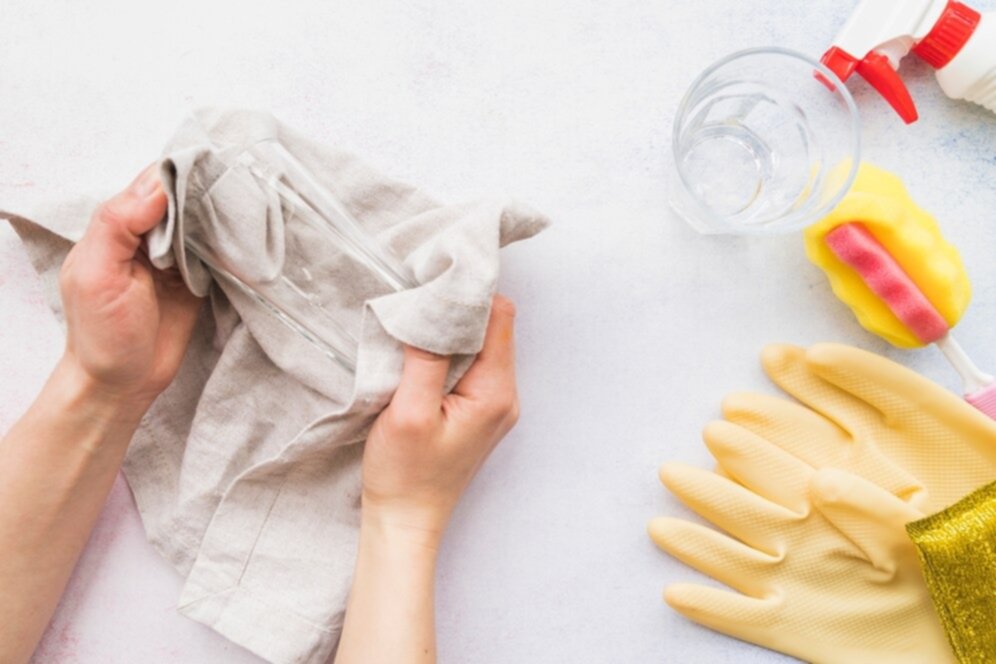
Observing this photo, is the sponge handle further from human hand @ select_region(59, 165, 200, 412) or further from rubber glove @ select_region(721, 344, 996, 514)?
human hand @ select_region(59, 165, 200, 412)

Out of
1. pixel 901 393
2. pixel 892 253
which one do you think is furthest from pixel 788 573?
pixel 892 253

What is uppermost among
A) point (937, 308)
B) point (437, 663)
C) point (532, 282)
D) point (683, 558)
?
point (937, 308)

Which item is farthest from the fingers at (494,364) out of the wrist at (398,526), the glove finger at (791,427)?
the glove finger at (791,427)

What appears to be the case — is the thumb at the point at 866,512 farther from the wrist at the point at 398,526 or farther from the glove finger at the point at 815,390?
the wrist at the point at 398,526

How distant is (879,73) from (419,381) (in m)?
0.47

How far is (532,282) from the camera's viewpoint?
0.78 meters

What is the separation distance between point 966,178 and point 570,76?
37 cm

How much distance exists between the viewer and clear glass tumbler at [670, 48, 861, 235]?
73 cm

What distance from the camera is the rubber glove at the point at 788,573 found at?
2.47 ft

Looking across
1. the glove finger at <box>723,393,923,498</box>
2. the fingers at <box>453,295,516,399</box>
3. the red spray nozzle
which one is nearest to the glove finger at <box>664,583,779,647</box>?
the glove finger at <box>723,393,923,498</box>

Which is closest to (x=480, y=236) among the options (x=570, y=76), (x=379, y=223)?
(x=379, y=223)

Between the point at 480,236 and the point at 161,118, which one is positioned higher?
the point at 480,236

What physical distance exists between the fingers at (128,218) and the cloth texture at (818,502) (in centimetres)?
47

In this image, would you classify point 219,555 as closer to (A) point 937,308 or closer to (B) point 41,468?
(B) point 41,468
